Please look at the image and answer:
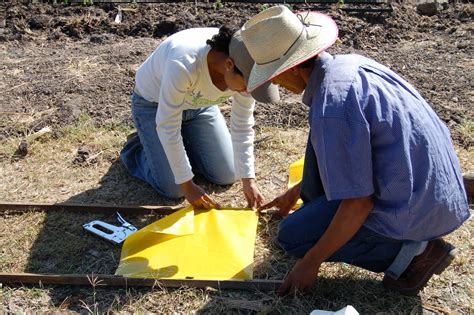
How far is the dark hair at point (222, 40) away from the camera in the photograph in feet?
9.60

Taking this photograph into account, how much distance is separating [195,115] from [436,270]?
1.91 m

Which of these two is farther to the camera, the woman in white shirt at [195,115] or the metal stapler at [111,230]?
the metal stapler at [111,230]

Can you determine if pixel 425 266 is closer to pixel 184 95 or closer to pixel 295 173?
pixel 295 173

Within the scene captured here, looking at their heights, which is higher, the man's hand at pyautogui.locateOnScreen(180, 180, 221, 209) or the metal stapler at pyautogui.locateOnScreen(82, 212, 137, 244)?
the man's hand at pyautogui.locateOnScreen(180, 180, 221, 209)

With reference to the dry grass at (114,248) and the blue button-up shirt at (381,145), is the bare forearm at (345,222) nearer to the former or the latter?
the blue button-up shirt at (381,145)

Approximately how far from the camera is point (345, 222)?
7.88 feet

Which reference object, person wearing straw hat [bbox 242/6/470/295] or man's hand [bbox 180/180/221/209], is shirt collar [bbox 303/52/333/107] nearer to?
person wearing straw hat [bbox 242/6/470/295]

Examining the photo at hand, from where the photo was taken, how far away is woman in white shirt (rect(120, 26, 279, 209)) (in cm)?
303

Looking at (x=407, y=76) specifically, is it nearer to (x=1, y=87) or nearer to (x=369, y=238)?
(x=369, y=238)

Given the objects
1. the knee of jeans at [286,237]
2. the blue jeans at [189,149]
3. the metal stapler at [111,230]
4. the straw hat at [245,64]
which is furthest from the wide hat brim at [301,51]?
the blue jeans at [189,149]

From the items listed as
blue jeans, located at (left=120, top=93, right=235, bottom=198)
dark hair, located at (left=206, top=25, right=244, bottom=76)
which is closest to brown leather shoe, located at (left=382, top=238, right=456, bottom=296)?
dark hair, located at (left=206, top=25, right=244, bottom=76)

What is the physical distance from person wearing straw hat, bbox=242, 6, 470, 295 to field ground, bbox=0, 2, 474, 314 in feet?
1.08

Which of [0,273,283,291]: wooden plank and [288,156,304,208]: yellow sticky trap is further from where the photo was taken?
[288,156,304,208]: yellow sticky trap

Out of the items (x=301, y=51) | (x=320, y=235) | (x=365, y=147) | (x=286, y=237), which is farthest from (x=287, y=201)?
(x=301, y=51)
